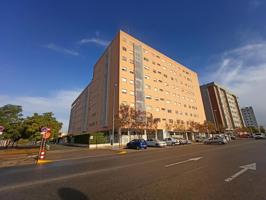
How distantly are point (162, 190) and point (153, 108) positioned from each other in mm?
42850

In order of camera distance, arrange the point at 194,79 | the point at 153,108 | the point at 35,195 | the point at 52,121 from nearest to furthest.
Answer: the point at 35,195, the point at 52,121, the point at 153,108, the point at 194,79

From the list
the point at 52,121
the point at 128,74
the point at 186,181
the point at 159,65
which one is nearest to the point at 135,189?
the point at 186,181

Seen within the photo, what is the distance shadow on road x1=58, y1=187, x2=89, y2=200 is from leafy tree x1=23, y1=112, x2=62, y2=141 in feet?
80.9

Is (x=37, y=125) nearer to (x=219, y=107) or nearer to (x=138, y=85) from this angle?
(x=138, y=85)

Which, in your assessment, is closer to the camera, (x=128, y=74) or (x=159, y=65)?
(x=128, y=74)

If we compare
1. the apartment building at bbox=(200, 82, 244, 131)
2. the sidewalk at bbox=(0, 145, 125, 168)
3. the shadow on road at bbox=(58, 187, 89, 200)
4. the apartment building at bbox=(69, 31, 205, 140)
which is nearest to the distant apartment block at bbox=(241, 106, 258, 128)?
the apartment building at bbox=(200, 82, 244, 131)

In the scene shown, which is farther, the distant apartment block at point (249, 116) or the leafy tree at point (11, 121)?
the distant apartment block at point (249, 116)

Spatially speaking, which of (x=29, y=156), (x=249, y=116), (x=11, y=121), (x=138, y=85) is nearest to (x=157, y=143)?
(x=138, y=85)

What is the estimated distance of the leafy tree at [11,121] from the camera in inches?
1040

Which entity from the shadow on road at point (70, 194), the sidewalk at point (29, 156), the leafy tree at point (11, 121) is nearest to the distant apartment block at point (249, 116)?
the sidewalk at point (29, 156)

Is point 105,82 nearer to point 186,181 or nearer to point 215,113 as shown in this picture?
point 186,181

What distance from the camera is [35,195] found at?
15.7ft

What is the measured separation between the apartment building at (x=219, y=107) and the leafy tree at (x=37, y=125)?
83.9 meters

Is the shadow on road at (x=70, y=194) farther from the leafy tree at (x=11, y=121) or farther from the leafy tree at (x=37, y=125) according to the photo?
the leafy tree at (x=11, y=121)
